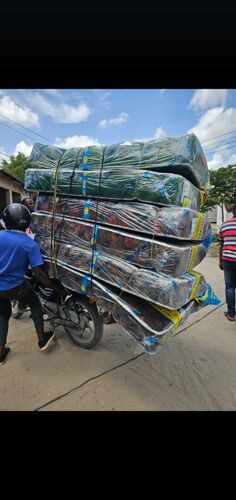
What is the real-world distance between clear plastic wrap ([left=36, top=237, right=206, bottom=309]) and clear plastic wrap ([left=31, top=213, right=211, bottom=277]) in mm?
55

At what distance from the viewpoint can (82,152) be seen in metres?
2.14

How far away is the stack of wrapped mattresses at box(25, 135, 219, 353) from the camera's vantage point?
5.61 ft

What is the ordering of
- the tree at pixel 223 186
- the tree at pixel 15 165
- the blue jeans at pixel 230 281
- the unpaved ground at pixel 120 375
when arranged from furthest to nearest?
the tree at pixel 15 165 → the tree at pixel 223 186 → the blue jeans at pixel 230 281 → the unpaved ground at pixel 120 375

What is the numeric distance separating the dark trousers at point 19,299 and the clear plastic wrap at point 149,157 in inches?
51.3

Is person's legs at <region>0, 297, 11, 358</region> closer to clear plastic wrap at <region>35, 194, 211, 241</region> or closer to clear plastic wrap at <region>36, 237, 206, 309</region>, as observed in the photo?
clear plastic wrap at <region>36, 237, 206, 309</region>

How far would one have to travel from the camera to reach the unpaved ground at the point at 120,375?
1949mm

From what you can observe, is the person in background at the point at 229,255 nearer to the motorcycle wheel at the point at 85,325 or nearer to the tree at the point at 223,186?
the motorcycle wheel at the point at 85,325

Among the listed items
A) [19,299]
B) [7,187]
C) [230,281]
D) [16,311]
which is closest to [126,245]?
[19,299]

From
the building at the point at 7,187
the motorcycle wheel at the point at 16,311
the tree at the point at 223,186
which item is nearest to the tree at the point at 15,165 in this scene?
the building at the point at 7,187

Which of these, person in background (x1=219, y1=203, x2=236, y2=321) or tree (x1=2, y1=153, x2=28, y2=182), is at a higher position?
tree (x1=2, y1=153, x2=28, y2=182)

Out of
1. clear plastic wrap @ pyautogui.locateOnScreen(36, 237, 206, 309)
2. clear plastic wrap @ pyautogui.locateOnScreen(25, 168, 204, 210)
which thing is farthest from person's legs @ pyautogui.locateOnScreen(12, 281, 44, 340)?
clear plastic wrap @ pyautogui.locateOnScreen(25, 168, 204, 210)
